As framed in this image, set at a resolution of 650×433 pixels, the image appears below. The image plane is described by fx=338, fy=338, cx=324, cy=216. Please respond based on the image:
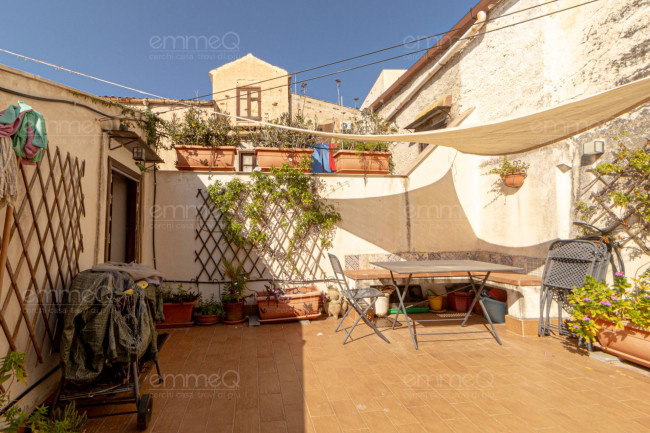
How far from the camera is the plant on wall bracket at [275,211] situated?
15.2 feet

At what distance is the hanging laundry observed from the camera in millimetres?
1614

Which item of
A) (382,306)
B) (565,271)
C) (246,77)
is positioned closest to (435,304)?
(382,306)

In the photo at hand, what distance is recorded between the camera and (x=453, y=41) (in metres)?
5.77

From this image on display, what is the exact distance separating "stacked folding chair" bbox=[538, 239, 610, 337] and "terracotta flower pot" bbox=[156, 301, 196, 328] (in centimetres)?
408

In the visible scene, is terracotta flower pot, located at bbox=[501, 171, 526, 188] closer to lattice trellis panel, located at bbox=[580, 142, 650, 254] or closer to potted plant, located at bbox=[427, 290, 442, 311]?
lattice trellis panel, located at bbox=[580, 142, 650, 254]

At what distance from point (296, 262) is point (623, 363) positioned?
3.61 metres

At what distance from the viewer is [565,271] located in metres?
3.55

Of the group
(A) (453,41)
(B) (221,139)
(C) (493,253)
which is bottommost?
(C) (493,253)

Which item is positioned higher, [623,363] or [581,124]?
[581,124]

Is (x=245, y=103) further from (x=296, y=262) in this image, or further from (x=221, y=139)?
(x=296, y=262)

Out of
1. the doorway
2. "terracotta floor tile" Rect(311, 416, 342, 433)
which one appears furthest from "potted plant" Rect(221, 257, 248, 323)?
"terracotta floor tile" Rect(311, 416, 342, 433)

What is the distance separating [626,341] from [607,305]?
0.99ft

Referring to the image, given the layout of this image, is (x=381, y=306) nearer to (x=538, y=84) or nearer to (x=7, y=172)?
(x=538, y=84)

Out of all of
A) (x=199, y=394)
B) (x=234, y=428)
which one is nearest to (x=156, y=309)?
(x=199, y=394)
